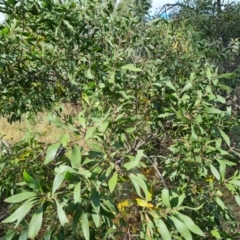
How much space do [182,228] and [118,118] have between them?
1.23 feet

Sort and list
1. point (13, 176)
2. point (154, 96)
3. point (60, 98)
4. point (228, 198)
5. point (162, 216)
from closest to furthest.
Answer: point (162, 216) < point (13, 176) < point (154, 96) < point (60, 98) < point (228, 198)

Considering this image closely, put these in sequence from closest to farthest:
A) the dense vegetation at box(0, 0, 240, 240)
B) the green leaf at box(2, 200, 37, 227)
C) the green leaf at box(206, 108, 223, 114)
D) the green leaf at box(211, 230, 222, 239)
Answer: the green leaf at box(2, 200, 37, 227) < the dense vegetation at box(0, 0, 240, 240) < the green leaf at box(206, 108, 223, 114) < the green leaf at box(211, 230, 222, 239)

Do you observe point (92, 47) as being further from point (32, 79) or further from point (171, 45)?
point (171, 45)

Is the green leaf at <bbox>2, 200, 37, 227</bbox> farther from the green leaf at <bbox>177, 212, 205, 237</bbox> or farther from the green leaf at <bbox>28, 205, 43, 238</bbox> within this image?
the green leaf at <bbox>177, 212, 205, 237</bbox>

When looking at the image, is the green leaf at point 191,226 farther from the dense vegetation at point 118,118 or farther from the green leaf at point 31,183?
the green leaf at point 31,183

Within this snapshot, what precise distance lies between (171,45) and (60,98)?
0.62m

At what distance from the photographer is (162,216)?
3.49 feet

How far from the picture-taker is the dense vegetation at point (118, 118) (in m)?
1.09

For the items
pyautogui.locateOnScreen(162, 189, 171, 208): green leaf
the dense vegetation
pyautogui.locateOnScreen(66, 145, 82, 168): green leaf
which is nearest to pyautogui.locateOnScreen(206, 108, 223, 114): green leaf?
the dense vegetation

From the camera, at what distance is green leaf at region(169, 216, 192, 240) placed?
0.98 meters

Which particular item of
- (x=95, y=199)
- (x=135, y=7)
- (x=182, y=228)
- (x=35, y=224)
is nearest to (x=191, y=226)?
(x=182, y=228)

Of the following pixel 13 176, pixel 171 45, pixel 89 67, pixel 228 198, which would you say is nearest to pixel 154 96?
pixel 89 67

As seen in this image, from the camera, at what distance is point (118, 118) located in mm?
1191

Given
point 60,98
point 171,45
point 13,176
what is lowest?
point 13,176
